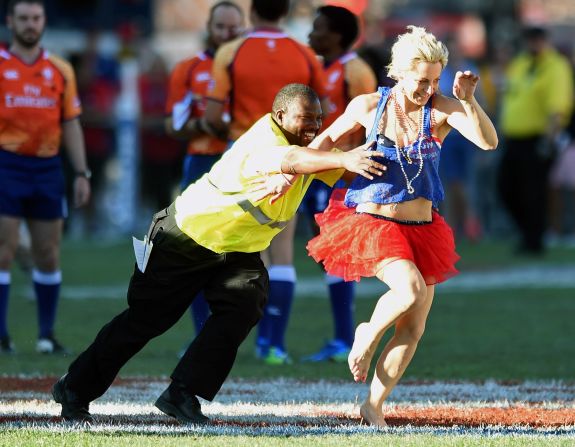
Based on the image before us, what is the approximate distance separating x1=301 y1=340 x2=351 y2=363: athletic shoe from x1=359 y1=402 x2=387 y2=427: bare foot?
2949 millimetres

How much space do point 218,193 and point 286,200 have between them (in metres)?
0.32

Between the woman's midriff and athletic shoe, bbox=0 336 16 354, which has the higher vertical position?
the woman's midriff

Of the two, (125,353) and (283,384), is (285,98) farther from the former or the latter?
(283,384)

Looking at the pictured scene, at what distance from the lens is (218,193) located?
6.91 metres

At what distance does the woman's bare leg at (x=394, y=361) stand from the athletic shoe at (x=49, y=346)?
3624 millimetres

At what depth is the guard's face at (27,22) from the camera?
10008 mm

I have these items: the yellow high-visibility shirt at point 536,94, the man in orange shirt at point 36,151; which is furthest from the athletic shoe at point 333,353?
the yellow high-visibility shirt at point 536,94

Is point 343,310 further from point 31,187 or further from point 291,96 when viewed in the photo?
point 291,96

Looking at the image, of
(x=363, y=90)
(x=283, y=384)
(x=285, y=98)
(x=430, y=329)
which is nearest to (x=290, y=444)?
(x=285, y=98)

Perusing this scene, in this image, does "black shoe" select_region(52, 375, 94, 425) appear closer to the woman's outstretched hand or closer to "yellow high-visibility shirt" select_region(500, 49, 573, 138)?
the woman's outstretched hand

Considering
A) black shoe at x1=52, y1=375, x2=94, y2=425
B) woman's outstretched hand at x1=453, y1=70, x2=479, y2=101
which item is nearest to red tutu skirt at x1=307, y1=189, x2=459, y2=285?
woman's outstretched hand at x1=453, y1=70, x2=479, y2=101

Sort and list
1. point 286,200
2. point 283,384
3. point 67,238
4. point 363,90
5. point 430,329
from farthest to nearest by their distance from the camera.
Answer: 1. point 67,238
2. point 430,329
3. point 363,90
4. point 283,384
5. point 286,200

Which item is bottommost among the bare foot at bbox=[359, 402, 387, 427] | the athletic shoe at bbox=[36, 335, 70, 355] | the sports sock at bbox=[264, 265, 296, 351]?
the athletic shoe at bbox=[36, 335, 70, 355]

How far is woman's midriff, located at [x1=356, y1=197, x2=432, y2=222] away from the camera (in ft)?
23.2
